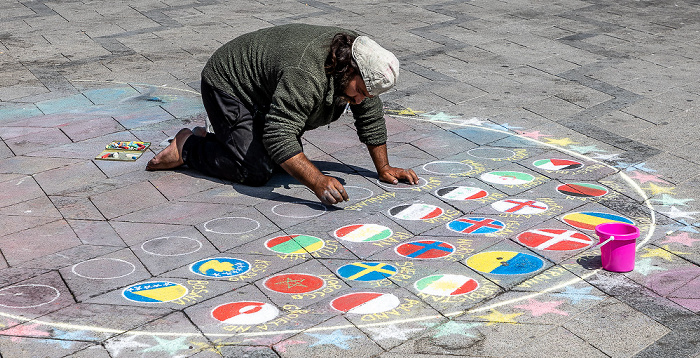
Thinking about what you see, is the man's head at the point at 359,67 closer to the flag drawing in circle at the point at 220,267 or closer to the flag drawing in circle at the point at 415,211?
the flag drawing in circle at the point at 415,211

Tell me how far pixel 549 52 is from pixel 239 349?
5775 mm

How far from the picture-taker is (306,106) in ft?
13.8

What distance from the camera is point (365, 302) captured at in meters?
3.42

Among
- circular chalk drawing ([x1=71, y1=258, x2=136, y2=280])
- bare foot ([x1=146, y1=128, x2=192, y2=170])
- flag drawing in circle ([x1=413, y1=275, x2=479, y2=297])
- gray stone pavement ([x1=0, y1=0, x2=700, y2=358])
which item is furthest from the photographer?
bare foot ([x1=146, y1=128, x2=192, y2=170])

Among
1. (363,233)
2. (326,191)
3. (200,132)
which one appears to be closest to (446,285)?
(363,233)

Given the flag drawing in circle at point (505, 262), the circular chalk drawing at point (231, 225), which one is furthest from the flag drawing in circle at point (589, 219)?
the circular chalk drawing at point (231, 225)

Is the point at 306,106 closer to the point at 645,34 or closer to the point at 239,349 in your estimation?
the point at 239,349

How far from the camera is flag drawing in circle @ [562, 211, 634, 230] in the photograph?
4.17 m

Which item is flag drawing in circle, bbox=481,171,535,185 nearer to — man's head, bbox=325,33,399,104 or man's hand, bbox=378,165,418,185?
man's hand, bbox=378,165,418,185

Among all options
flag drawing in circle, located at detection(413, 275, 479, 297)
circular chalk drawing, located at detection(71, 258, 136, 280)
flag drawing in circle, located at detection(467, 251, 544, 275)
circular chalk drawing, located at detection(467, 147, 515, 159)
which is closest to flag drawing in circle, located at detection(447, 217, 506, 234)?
flag drawing in circle, located at detection(467, 251, 544, 275)

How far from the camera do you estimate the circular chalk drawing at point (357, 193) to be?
4.57m

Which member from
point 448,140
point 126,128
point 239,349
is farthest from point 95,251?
point 448,140

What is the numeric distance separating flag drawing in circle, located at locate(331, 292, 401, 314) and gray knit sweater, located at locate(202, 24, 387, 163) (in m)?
1.04

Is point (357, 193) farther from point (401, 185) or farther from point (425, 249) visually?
point (425, 249)
